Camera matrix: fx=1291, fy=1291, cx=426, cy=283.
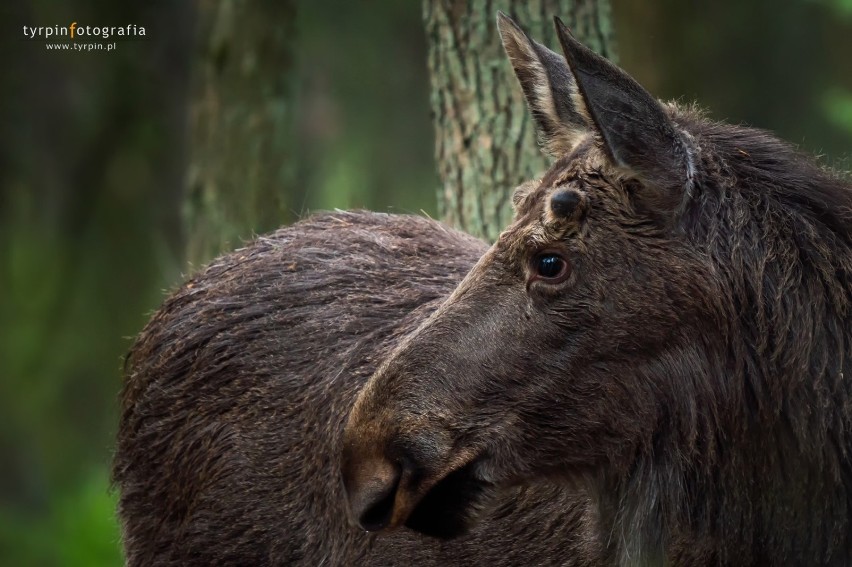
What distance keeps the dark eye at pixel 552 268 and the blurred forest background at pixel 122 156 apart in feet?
26.2

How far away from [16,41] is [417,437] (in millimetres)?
10945

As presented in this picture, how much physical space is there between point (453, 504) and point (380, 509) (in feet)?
0.75

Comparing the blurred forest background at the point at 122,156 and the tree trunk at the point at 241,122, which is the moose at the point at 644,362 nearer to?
the tree trunk at the point at 241,122

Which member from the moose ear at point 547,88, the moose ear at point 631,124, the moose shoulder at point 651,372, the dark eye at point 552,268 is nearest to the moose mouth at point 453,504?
the moose shoulder at point 651,372

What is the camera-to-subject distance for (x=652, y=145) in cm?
388

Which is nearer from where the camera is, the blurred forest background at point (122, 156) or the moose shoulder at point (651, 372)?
the moose shoulder at point (651, 372)

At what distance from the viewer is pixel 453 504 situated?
13.1ft

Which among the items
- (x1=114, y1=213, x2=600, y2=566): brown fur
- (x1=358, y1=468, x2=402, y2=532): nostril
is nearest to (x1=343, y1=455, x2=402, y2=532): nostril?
(x1=358, y1=468, x2=402, y2=532): nostril

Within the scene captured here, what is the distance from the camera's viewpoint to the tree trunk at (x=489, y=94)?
21.6ft

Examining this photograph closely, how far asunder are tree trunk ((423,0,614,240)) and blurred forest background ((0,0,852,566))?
521 cm

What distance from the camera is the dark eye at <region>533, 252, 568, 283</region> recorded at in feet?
12.9

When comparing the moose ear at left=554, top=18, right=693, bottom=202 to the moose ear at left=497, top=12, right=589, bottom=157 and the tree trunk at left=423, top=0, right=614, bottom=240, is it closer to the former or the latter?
the moose ear at left=497, top=12, right=589, bottom=157

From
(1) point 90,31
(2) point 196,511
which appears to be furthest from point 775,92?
(2) point 196,511

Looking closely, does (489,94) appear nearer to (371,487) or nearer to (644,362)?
(644,362)
